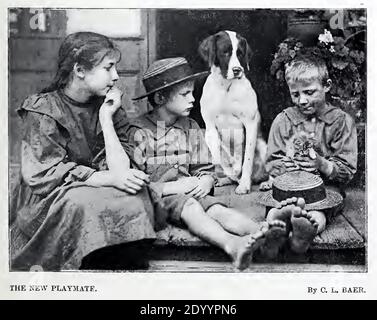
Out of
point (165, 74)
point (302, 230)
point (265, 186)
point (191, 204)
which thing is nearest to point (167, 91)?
point (165, 74)

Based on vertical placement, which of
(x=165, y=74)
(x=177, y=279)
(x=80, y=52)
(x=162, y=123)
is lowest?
(x=177, y=279)

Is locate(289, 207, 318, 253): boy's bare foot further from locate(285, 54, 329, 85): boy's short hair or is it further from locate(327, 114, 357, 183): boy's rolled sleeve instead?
A: locate(285, 54, 329, 85): boy's short hair

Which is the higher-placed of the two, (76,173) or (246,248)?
(76,173)

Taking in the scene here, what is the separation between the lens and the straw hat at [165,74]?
12.3 ft

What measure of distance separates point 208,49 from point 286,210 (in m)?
1.00

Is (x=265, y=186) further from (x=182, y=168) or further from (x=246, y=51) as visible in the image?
(x=246, y=51)

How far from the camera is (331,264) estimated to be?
3770mm

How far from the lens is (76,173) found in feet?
12.2

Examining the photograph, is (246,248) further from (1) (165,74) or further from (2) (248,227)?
(1) (165,74)

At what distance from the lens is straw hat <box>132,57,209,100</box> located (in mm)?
3752

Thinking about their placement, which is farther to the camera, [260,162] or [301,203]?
[260,162]

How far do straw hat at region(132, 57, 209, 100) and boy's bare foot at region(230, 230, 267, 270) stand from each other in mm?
954

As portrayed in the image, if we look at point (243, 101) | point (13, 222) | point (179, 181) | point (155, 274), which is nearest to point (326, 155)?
point (243, 101)
